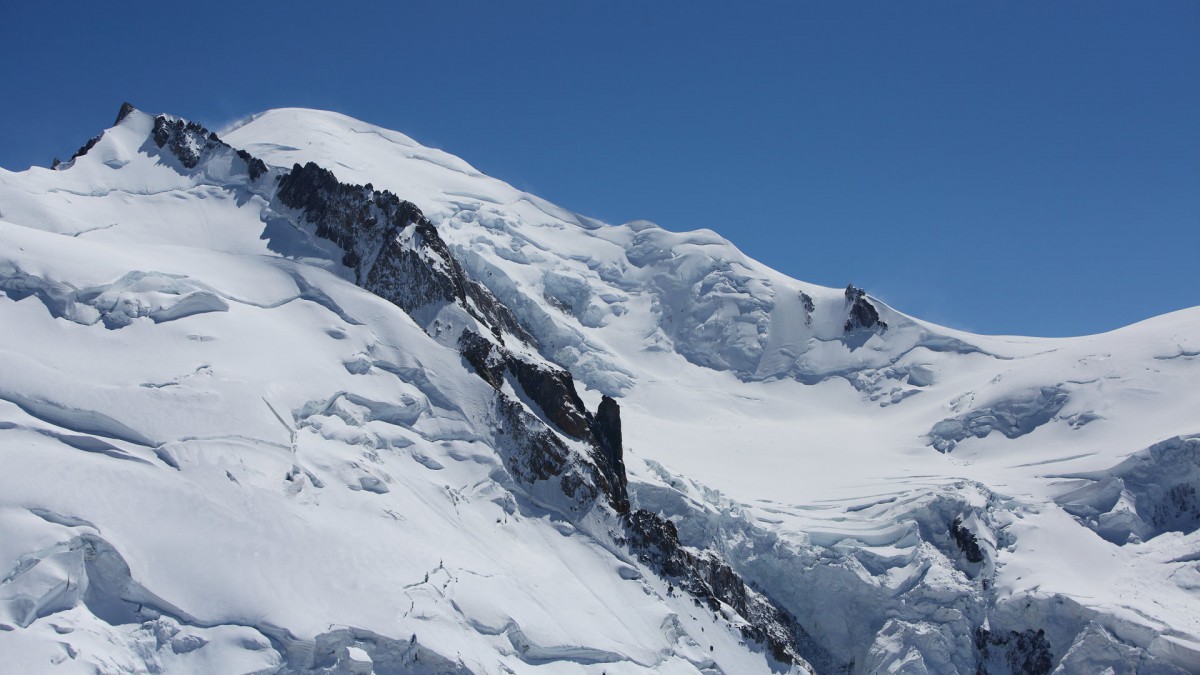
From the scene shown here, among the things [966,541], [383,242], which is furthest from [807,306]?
[383,242]

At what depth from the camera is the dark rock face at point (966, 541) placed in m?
102

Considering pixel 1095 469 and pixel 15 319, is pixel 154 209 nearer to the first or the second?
pixel 15 319

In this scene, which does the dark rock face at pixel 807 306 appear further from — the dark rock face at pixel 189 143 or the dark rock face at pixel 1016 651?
the dark rock face at pixel 189 143

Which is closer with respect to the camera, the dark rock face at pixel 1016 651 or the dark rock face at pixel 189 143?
the dark rock face at pixel 1016 651

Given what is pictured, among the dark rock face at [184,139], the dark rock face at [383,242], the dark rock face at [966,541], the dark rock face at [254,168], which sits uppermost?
the dark rock face at [184,139]

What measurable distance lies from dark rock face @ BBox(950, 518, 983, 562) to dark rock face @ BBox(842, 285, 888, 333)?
50800 millimetres

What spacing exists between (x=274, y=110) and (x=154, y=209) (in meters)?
80.8

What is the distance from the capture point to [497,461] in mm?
89938

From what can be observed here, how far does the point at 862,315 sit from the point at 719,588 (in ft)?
211

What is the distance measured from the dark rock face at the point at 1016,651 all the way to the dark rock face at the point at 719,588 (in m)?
13.4

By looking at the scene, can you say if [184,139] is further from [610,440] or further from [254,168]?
[610,440]

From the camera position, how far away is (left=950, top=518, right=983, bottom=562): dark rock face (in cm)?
10250

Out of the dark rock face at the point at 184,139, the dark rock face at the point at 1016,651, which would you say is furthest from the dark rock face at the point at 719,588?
the dark rock face at the point at 184,139

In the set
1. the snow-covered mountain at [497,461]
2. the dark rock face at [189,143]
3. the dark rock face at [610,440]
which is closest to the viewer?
the snow-covered mountain at [497,461]
